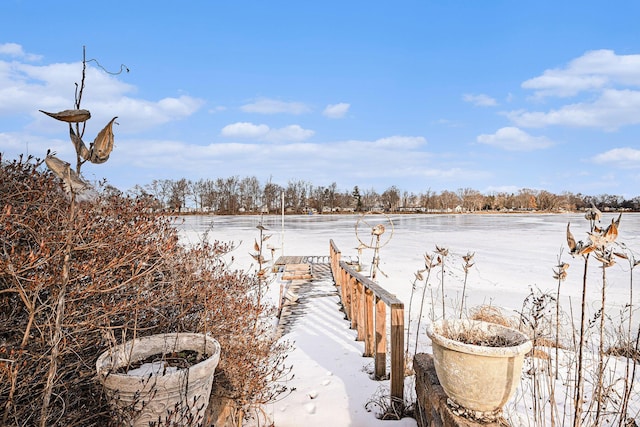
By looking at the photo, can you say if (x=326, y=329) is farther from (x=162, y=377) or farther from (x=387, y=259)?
(x=387, y=259)

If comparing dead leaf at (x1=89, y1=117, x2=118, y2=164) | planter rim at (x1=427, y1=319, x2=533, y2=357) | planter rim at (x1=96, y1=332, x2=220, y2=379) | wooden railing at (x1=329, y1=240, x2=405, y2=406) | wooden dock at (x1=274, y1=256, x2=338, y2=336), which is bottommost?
wooden dock at (x1=274, y1=256, x2=338, y2=336)

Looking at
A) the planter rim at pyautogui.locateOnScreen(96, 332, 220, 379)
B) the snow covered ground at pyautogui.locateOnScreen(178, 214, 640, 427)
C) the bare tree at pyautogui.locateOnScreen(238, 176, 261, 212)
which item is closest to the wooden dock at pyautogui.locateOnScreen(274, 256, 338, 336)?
the snow covered ground at pyautogui.locateOnScreen(178, 214, 640, 427)

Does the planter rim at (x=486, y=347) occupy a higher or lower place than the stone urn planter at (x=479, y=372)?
higher

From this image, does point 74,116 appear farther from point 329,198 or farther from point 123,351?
point 329,198

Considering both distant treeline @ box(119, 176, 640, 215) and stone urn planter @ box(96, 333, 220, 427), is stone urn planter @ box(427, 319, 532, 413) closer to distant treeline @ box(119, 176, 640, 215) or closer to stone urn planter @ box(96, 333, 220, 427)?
stone urn planter @ box(96, 333, 220, 427)

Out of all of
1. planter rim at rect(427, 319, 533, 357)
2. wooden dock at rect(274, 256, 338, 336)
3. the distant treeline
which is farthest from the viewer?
the distant treeline

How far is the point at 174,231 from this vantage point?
11.5 ft

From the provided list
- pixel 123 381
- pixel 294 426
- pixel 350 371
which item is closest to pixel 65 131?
pixel 123 381

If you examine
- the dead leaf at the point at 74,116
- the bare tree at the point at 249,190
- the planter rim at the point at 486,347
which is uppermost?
the bare tree at the point at 249,190

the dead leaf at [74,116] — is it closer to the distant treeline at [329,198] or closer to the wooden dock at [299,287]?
the wooden dock at [299,287]

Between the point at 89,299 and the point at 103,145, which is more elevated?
the point at 103,145

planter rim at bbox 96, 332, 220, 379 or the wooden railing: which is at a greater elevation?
planter rim at bbox 96, 332, 220, 379

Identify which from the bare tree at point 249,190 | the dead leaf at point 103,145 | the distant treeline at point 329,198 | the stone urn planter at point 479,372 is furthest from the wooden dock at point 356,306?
the bare tree at point 249,190

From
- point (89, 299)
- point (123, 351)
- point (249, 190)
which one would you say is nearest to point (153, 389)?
Answer: point (123, 351)
